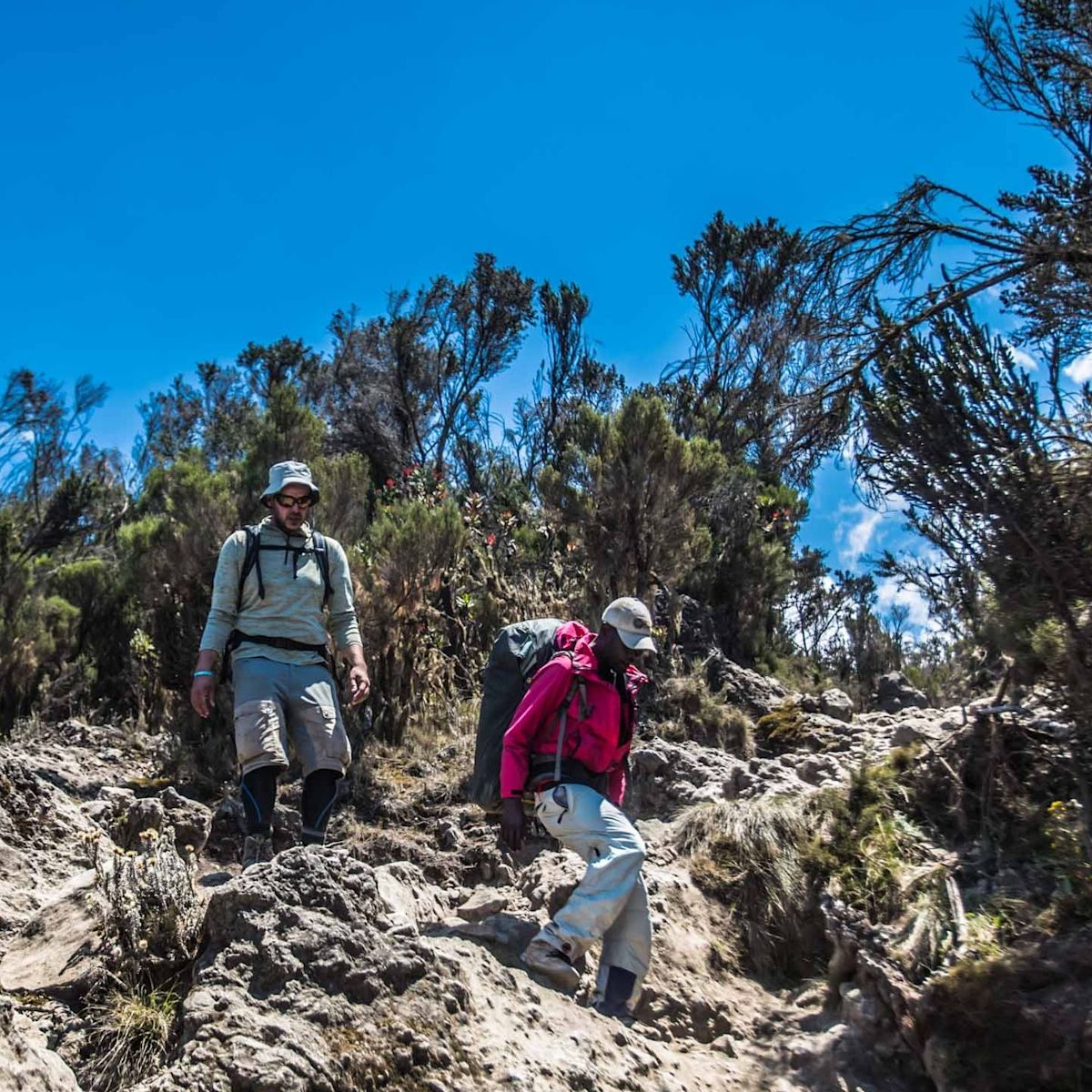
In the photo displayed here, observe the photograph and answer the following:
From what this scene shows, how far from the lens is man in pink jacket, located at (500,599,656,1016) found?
4113 mm

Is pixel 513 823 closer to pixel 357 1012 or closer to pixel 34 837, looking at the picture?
pixel 357 1012

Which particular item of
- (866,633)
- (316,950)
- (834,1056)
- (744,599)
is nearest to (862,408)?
(834,1056)

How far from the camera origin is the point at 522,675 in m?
4.59

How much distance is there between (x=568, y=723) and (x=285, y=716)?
1.19 metres

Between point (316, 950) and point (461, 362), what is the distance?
16.1 metres

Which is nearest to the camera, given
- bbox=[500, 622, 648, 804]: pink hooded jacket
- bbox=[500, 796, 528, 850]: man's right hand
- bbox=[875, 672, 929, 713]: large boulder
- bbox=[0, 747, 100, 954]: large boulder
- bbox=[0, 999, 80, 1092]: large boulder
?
bbox=[0, 999, 80, 1092]: large boulder

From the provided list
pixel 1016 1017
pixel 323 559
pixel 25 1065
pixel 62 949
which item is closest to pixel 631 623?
pixel 323 559

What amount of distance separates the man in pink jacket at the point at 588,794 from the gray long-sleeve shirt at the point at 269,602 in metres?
1.04

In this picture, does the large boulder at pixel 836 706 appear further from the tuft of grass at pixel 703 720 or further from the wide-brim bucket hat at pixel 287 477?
the wide-brim bucket hat at pixel 287 477

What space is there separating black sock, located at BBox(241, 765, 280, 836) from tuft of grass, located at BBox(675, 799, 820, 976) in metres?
2.22

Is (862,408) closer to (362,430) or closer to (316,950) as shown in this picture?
(316,950)

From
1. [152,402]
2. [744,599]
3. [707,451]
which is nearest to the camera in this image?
[707,451]

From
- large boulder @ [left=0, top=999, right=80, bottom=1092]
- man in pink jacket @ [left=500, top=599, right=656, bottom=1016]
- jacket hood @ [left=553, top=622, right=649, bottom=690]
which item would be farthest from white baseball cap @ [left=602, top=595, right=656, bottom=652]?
large boulder @ [left=0, top=999, right=80, bottom=1092]

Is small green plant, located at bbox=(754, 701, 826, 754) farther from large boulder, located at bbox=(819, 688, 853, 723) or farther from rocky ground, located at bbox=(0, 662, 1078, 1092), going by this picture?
rocky ground, located at bbox=(0, 662, 1078, 1092)
